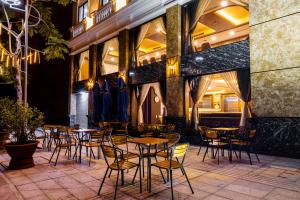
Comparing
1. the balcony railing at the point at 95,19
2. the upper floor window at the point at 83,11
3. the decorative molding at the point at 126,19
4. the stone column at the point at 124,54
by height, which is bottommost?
the stone column at the point at 124,54

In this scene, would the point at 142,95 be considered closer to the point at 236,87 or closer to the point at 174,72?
the point at 174,72

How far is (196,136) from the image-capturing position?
329 inches

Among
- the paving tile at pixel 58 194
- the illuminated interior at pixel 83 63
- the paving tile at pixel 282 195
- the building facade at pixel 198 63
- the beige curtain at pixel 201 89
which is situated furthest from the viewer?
the illuminated interior at pixel 83 63

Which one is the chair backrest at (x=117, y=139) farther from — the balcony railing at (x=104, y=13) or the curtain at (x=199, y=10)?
the balcony railing at (x=104, y=13)

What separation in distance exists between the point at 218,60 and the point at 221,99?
509 centimetres

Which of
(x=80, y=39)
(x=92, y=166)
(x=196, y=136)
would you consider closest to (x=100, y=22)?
(x=80, y=39)

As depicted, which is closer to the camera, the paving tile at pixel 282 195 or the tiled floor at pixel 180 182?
the paving tile at pixel 282 195

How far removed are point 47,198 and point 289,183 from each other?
14.0 ft

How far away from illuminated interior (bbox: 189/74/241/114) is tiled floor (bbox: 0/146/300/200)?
20.9 ft

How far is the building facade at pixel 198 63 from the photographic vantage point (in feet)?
20.3

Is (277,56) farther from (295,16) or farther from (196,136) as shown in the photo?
(196,136)

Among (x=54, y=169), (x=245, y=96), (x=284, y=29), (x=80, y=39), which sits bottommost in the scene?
(x=54, y=169)

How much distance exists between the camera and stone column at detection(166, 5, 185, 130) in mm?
8719

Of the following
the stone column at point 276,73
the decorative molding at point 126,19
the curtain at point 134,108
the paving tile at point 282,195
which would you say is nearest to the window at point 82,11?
the decorative molding at point 126,19
